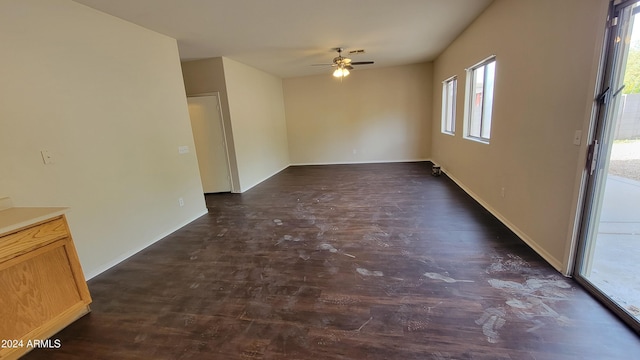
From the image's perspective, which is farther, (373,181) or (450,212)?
(373,181)

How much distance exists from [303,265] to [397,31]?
370 cm

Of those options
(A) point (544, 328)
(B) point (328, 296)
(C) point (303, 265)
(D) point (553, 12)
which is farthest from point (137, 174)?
(D) point (553, 12)

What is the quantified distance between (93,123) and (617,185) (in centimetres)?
439

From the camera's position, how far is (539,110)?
96.7 inches

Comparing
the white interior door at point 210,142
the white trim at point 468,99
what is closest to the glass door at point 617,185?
the white trim at point 468,99

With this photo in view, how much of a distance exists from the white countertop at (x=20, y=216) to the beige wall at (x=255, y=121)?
3504 millimetres

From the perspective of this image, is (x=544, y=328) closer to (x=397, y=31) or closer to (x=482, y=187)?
(x=482, y=187)

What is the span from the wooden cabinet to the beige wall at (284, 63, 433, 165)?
658 centimetres

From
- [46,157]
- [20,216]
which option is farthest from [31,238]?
[46,157]

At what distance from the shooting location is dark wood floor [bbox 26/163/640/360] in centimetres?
161

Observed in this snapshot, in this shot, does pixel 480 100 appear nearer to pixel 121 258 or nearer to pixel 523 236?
pixel 523 236

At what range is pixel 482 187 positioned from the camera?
12.6ft

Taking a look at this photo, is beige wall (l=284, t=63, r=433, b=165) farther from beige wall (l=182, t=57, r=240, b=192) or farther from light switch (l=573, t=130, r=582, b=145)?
light switch (l=573, t=130, r=582, b=145)

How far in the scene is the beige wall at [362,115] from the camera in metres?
7.26
